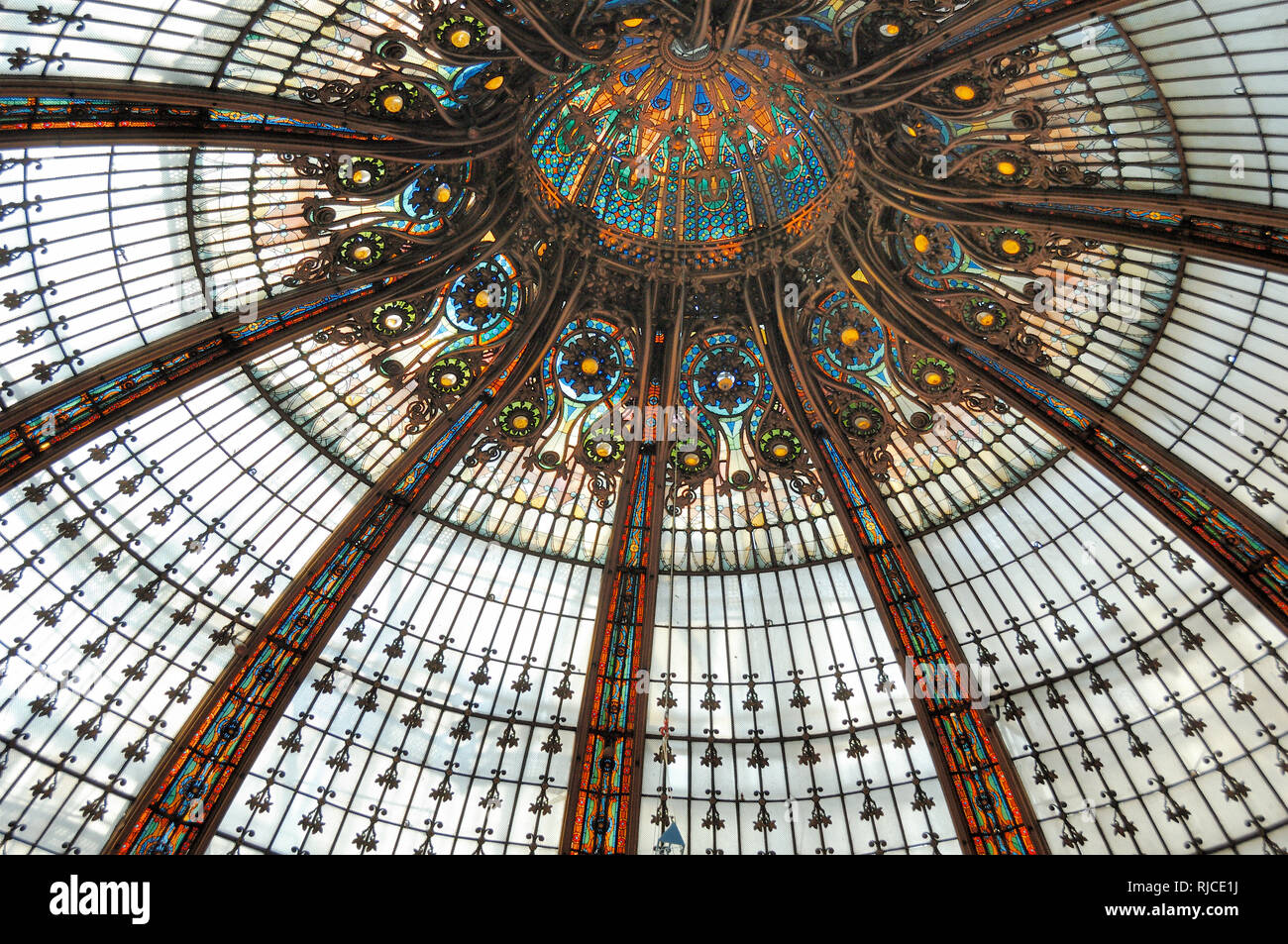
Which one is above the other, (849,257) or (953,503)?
(849,257)

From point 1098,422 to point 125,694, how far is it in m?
20.0

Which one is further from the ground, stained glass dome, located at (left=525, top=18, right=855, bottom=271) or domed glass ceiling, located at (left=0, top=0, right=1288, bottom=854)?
stained glass dome, located at (left=525, top=18, right=855, bottom=271)

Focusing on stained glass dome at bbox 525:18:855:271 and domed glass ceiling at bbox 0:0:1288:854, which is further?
stained glass dome at bbox 525:18:855:271

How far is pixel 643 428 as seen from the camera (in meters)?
21.3

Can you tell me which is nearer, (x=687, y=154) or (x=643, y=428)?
(x=687, y=154)

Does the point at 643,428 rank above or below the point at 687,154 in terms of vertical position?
below

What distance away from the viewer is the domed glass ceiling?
16.2m

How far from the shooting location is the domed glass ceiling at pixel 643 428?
1620cm

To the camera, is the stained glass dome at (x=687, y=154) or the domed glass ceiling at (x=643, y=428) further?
the stained glass dome at (x=687, y=154)

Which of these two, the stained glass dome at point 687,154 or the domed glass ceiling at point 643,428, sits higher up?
the stained glass dome at point 687,154
